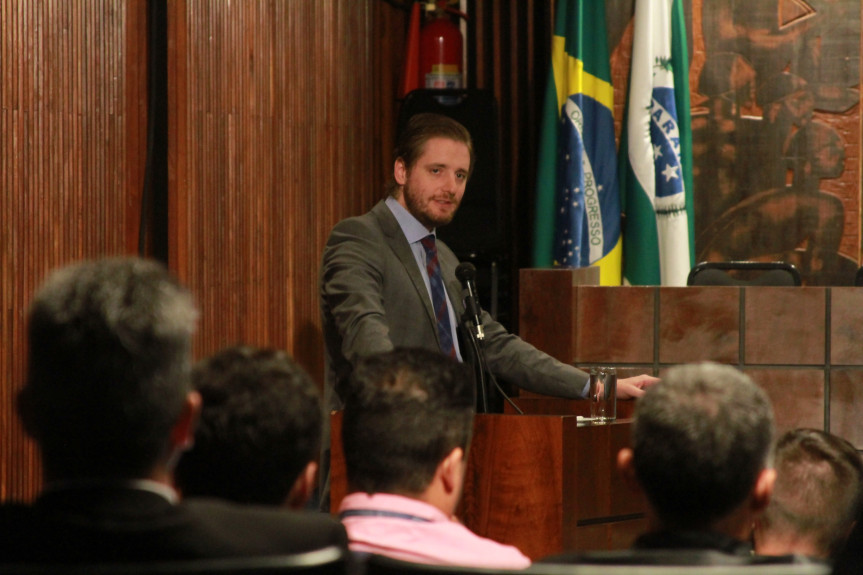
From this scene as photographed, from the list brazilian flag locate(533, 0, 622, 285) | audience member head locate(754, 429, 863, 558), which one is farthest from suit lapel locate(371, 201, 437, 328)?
brazilian flag locate(533, 0, 622, 285)

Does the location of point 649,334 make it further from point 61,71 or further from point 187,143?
point 61,71

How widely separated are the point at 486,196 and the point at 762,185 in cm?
161

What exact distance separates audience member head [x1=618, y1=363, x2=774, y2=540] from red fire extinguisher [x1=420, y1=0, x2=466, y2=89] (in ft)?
12.0

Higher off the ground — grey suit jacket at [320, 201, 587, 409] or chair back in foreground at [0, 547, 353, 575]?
grey suit jacket at [320, 201, 587, 409]

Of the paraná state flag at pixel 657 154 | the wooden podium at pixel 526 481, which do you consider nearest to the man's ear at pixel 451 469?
the wooden podium at pixel 526 481

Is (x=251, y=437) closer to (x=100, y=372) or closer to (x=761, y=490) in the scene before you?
(x=100, y=372)

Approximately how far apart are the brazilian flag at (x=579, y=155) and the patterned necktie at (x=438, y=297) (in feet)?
6.42

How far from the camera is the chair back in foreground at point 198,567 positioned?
1043 mm

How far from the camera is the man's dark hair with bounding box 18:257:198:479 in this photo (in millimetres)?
1121

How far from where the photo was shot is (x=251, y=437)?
4.64 ft

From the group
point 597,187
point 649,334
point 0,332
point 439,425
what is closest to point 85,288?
point 439,425

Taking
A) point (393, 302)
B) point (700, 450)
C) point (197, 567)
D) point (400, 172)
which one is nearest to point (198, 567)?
point (197, 567)

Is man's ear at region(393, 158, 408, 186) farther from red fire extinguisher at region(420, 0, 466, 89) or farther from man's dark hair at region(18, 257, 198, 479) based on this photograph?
man's dark hair at region(18, 257, 198, 479)

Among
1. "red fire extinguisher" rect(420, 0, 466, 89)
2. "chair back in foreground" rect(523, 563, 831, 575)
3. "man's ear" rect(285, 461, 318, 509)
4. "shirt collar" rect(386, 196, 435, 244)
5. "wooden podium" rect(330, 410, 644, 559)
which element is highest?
"red fire extinguisher" rect(420, 0, 466, 89)
